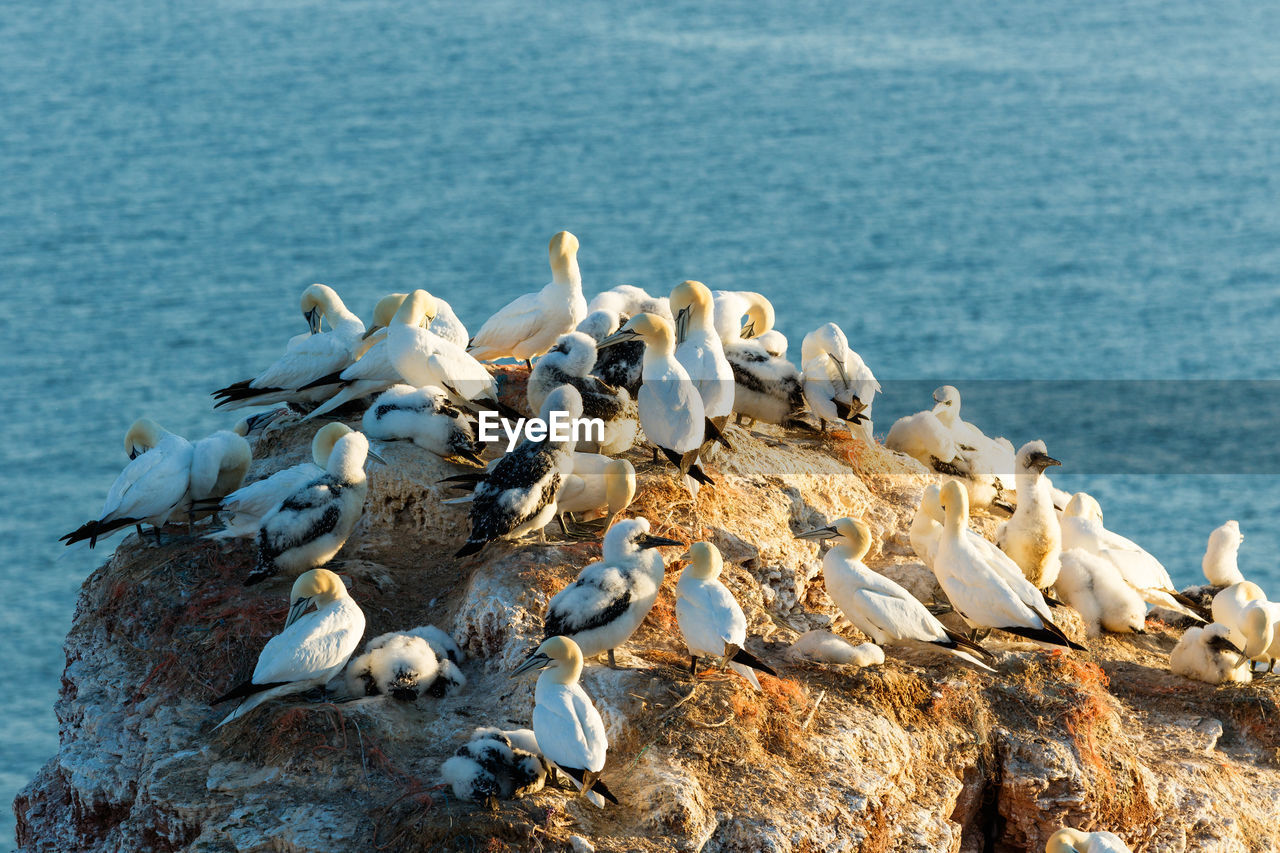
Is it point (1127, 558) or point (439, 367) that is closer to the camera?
point (439, 367)

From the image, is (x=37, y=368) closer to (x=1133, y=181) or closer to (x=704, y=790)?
(x=704, y=790)

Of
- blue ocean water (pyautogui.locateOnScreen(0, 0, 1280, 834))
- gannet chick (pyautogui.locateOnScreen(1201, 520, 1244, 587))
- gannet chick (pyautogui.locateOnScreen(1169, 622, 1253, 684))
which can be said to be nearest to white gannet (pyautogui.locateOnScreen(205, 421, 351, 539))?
gannet chick (pyautogui.locateOnScreen(1169, 622, 1253, 684))

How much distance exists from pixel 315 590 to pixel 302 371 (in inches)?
143

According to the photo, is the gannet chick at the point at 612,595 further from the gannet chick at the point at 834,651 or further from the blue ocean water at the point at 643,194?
the blue ocean water at the point at 643,194

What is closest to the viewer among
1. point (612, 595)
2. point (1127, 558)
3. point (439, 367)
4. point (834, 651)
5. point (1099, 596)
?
point (612, 595)

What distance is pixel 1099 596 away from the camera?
12.2 metres

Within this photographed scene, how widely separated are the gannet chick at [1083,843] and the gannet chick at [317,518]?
4.98m

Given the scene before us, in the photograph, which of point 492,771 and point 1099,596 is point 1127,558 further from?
point 492,771

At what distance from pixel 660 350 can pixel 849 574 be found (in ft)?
7.02

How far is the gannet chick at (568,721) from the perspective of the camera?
8.25 meters

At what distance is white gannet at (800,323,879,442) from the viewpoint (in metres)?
12.3

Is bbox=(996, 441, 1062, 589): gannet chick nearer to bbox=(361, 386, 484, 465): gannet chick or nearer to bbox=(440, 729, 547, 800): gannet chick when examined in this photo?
bbox=(361, 386, 484, 465): gannet chick

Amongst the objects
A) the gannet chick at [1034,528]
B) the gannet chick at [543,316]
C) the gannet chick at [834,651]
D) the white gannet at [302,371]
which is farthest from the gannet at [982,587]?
the white gannet at [302,371]

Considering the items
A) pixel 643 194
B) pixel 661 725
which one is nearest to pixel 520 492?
pixel 661 725
